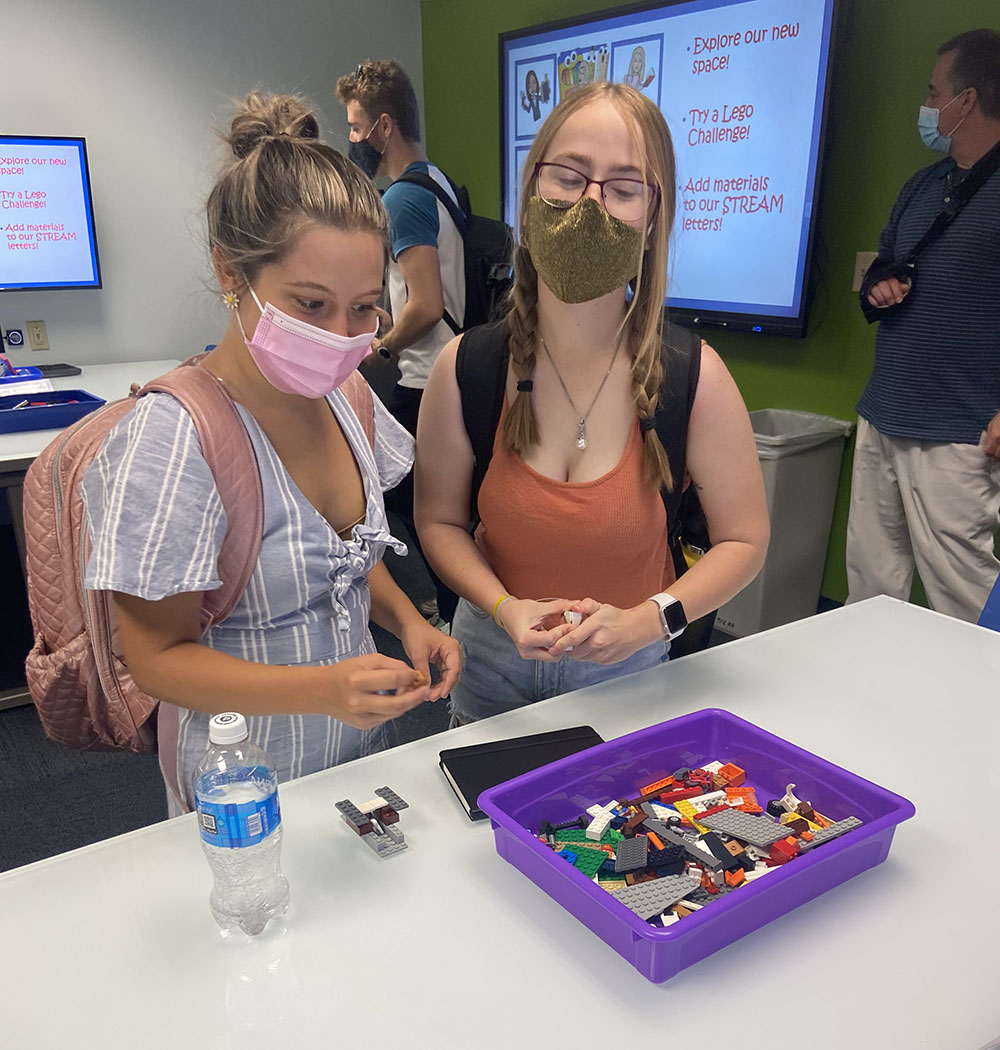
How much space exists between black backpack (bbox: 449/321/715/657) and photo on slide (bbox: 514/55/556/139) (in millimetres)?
2689

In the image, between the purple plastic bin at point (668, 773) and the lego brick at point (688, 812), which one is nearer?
the purple plastic bin at point (668, 773)

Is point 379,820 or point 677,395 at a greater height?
point 677,395

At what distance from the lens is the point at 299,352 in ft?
3.21

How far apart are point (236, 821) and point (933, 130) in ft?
8.14

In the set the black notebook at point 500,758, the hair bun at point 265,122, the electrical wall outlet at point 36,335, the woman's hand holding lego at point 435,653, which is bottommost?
the black notebook at point 500,758

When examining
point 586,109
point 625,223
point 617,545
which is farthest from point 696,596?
point 586,109

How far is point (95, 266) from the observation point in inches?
148

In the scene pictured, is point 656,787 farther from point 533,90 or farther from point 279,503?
point 533,90

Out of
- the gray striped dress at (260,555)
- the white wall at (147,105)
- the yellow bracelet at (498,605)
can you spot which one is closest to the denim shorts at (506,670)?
the yellow bracelet at (498,605)

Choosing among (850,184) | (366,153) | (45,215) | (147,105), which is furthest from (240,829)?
(147,105)

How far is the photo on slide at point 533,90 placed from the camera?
3.65m

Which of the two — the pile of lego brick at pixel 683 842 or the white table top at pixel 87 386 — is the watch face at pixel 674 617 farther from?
the white table top at pixel 87 386

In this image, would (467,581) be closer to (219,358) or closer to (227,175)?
(219,358)

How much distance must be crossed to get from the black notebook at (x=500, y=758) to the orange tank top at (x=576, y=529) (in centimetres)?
26
